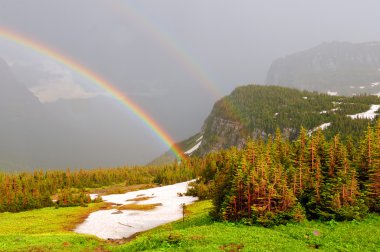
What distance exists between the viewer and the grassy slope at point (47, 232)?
37.8 m

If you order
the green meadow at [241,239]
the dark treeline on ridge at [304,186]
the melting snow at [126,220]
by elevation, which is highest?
the dark treeline on ridge at [304,186]

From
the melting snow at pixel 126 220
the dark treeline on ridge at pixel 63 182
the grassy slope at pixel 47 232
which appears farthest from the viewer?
the dark treeline on ridge at pixel 63 182

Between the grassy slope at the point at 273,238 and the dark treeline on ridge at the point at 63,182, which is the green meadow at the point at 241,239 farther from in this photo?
the dark treeline on ridge at the point at 63,182

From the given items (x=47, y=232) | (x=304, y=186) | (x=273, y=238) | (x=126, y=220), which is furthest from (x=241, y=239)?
(x=126, y=220)

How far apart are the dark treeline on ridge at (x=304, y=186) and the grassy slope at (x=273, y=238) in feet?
6.21

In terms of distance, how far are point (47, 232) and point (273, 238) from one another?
3895 centimetres

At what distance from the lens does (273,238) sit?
31891 millimetres

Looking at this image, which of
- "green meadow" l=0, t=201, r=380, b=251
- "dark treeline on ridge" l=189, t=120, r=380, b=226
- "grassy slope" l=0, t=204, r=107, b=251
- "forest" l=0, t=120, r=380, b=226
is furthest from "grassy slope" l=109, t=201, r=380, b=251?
"grassy slope" l=0, t=204, r=107, b=251

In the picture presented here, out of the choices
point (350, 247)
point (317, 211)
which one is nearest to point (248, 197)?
point (317, 211)

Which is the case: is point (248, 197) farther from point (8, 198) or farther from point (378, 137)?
point (8, 198)

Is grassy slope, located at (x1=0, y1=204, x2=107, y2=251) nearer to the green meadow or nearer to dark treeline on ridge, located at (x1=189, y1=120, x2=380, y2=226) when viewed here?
the green meadow

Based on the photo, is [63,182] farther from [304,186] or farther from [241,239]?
[241,239]

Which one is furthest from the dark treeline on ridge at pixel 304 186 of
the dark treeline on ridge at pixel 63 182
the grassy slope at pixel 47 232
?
the dark treeline on ridge at pixel 63 182

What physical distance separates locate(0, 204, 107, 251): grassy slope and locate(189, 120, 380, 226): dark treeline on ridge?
56.0 ft
